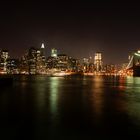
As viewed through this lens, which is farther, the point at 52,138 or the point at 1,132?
the point at 1,132

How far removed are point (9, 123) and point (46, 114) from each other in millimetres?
3816

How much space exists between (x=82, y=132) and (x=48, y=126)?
2.11 meters

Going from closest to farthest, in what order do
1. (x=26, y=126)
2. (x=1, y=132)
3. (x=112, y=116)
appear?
(x=1, y=132)
(x=26, y=126)
(x=112, y=116)

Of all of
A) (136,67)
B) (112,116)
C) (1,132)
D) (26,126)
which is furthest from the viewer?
(136,67)

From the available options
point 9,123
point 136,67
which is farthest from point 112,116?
point 136,67

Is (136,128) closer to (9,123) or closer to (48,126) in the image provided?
(48,126)

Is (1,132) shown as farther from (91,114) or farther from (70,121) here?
(91,114)

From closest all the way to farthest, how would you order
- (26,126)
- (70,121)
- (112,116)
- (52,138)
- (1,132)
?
1. (52,138)
2. (1,132)
3. (26,126)
4. (70,121)
5. (112,116)

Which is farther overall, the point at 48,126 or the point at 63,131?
the point at 48,126

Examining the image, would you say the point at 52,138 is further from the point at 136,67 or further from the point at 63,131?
the point at 136,67

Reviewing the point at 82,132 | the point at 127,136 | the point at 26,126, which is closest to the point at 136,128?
the point at 127,136

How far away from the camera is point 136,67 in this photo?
170 meters

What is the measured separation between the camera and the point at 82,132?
1299 cm

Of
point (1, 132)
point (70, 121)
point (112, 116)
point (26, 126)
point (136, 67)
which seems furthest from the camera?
point (136, 67)
